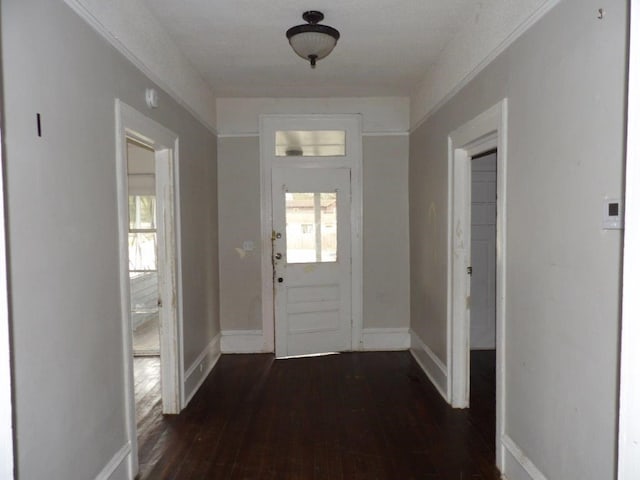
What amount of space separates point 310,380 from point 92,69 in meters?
3.03

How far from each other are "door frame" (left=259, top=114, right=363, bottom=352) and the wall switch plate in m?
3.31

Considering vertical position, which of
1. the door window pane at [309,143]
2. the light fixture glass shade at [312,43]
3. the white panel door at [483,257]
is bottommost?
the white panel door at [483,257]

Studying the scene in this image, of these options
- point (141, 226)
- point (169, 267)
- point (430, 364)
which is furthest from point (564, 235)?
point (141, 226)

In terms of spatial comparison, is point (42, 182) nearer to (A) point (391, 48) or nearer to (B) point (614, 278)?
(B) point (614, 278)

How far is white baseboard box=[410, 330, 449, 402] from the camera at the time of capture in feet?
11.7

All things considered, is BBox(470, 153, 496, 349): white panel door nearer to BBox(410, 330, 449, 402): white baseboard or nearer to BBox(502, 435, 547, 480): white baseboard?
BBox(410, 330, 449, 402): white baseboard

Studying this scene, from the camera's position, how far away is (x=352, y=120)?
15.6 feet

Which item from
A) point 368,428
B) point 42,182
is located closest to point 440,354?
point 368,428

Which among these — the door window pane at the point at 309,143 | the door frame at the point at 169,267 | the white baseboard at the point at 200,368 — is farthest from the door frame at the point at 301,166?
the door frame at the point at 169,267

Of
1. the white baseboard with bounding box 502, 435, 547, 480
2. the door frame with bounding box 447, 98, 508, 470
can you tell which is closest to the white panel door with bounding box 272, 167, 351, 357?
the door frame with bounding box 447, 98, 508, 470

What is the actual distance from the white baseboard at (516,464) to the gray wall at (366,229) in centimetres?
248

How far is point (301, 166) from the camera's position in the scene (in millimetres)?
4711

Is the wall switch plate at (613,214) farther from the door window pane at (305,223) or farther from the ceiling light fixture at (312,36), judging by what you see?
the door window pane at (305,223)

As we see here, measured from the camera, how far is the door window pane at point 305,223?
4.72 m
